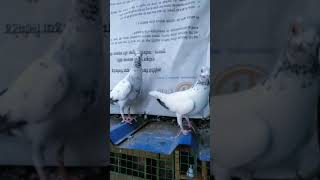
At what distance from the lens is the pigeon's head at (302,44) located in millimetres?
912

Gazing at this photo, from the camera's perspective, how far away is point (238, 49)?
0.96m

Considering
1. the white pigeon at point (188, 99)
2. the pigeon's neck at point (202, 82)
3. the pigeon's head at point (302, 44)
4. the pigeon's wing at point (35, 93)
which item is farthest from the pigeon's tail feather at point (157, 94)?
the pigeon's head at point (302, 44)

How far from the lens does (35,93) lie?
3.39ft

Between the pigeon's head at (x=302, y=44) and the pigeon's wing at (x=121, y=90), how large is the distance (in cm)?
46

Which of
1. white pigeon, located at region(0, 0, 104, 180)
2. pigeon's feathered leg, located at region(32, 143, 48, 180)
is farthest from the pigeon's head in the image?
pigeon's feathered leg, located at region(32, 143, 48, 180)

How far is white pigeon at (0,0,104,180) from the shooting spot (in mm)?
1028

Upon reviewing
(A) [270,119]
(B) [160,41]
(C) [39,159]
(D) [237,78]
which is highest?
(B) [160,41]

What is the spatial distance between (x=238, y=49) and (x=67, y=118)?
0.50 meters

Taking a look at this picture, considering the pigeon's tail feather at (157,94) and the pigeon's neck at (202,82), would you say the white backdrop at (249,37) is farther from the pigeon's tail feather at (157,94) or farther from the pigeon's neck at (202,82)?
the pigeon's tail feather at (157,94)

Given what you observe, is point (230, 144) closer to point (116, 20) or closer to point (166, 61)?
point (166, 61)

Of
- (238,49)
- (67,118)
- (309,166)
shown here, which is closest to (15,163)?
(67,118)

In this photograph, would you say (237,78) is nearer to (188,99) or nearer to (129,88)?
(188,99)

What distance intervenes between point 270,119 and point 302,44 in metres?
0.20

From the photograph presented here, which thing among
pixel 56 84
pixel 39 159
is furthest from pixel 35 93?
pixel 39 159
